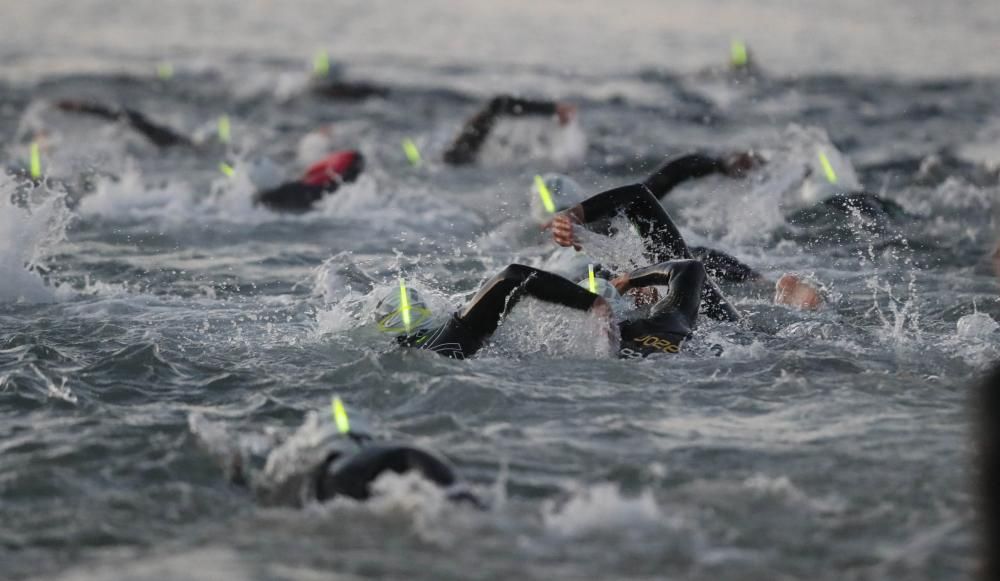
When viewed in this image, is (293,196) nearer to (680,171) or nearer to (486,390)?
(680,171)

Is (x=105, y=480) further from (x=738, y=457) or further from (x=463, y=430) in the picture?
(x=738, y=457)

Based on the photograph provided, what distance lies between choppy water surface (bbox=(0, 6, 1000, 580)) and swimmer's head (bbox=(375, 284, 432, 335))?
0.63 feet

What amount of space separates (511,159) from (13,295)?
8395 millimetres

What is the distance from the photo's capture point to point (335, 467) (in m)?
5.41

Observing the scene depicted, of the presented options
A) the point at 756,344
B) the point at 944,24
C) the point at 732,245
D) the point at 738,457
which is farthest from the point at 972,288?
the point at 944,24

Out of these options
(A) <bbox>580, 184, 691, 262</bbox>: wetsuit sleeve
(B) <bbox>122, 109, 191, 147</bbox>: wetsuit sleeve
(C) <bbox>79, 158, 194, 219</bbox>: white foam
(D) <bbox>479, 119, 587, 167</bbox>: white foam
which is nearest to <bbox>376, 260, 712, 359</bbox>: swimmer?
(A) <bbox>580, 184, 691, 262</bbox>: wetsuit sleeve

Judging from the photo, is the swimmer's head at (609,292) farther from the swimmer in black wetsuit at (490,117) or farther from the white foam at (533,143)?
the white foam at (533,143)

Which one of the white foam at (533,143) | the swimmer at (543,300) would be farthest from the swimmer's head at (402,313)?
the white foam at (533,143)

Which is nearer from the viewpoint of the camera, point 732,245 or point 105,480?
point 105,480

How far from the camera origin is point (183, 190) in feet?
48.9

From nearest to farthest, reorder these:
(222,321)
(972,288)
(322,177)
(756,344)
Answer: (756,344) < (222,321) < (972,288) < (322,177)

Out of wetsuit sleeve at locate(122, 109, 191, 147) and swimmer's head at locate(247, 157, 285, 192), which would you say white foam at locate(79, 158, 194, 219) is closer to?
swimmer's head at locate(247, 157, 285, 192)

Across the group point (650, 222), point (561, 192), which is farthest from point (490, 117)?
point (650, 222)

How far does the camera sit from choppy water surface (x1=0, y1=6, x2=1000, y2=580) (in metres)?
5.19
